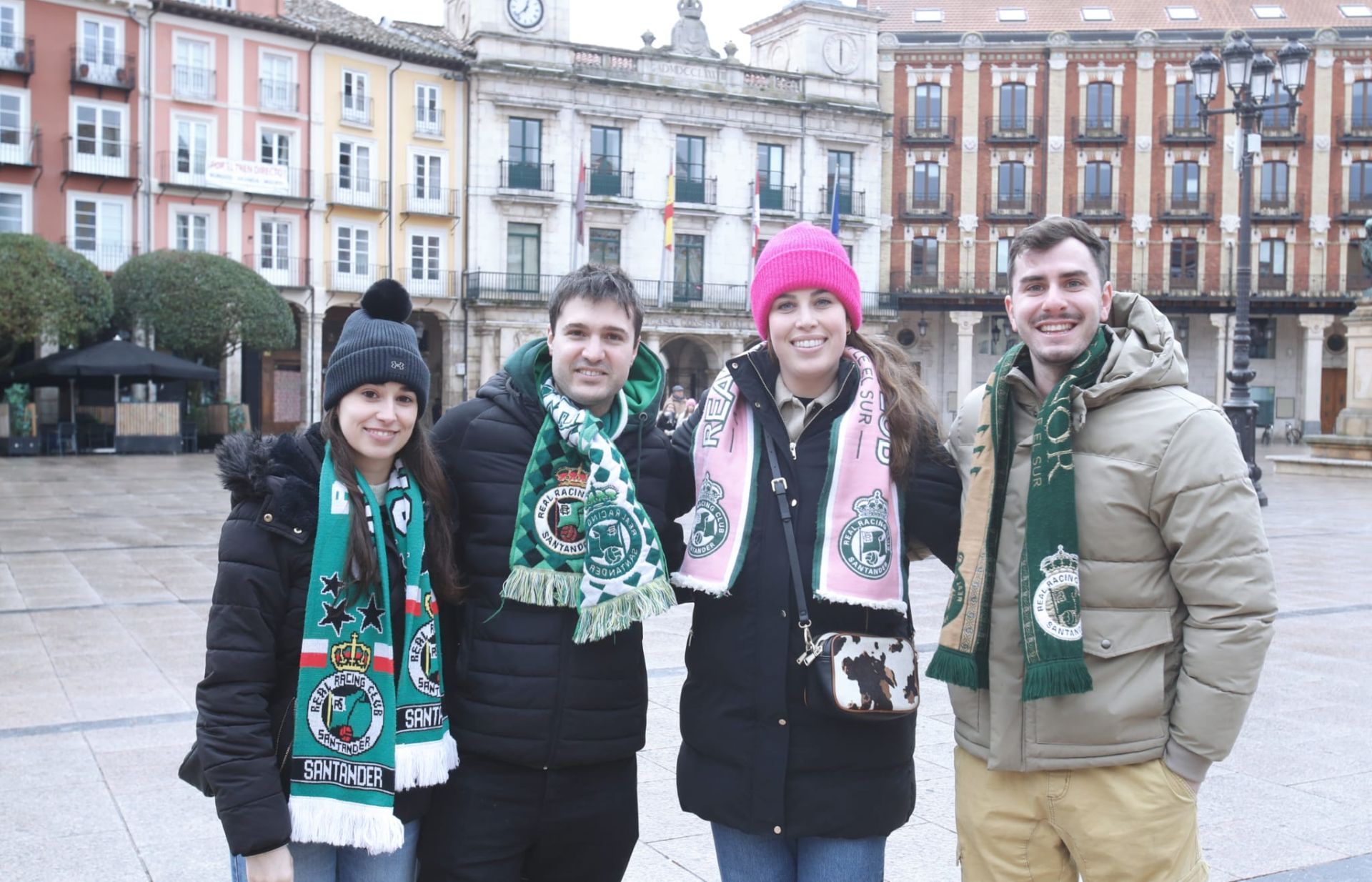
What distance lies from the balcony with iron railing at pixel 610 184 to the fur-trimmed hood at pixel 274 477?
36082mm

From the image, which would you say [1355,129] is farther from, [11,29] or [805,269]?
[805,269]

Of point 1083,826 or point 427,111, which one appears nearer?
point 1083,826

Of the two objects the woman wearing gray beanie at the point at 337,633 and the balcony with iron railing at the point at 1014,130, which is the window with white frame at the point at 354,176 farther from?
the woman wearing gray beanie at the point at 337,633

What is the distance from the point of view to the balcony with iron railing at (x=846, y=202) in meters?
41.2

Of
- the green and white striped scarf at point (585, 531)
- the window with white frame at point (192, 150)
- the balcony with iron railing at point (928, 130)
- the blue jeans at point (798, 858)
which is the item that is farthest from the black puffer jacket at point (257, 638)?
the balcony with iron railing at point (928, 130)

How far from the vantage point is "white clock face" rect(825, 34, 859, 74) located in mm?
41594

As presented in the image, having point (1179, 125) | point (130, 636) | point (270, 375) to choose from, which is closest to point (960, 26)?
point (1179, 125)

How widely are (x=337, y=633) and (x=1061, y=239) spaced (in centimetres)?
174

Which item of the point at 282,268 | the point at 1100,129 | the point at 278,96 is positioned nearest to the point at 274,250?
the point at 282,268

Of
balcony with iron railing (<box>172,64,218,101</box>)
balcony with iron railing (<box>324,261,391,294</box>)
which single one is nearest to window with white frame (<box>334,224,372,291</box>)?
balcony with iron railing (<box>324,261,391,294</box>)

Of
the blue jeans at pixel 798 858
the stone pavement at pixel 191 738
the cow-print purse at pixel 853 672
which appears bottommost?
the stone pavement at pixel 191 738

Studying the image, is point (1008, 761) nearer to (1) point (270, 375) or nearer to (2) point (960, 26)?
(1) point (270, 375)

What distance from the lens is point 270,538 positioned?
240 cm

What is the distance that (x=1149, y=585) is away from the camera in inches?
94.7
